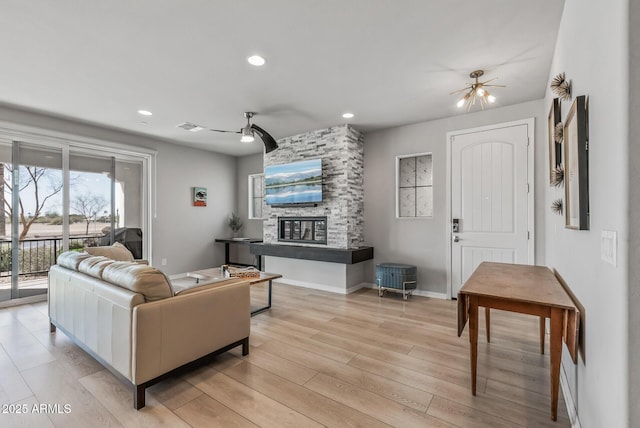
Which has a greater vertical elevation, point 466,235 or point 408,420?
point 466,235

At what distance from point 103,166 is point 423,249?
534 centimetres

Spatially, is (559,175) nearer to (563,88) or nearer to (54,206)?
(563,88)

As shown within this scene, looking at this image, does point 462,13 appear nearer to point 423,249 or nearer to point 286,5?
point 286,5

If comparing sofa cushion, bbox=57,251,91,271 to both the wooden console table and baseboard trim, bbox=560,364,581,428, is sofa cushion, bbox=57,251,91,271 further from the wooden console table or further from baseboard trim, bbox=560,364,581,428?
baseboard trim, bbox=560,364,581,428

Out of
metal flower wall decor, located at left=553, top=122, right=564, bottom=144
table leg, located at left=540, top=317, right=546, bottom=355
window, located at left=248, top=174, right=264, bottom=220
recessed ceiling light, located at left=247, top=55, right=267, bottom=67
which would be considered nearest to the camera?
metal flower wall decor, located at left=553, top=122, right=564, bottom=144

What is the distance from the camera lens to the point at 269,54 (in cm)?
268

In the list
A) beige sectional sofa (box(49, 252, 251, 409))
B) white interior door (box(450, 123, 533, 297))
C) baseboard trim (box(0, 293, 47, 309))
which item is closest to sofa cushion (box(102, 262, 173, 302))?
beige sectional sofa (box(49, 252, 251, 409))

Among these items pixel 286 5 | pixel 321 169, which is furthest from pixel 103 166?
pixel 286 5

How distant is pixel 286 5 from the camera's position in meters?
2.07

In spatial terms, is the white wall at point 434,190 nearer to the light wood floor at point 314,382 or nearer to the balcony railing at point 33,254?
the light wood floor at point 314,382

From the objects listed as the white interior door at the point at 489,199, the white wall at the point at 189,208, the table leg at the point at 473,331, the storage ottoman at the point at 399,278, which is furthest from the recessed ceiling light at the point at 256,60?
the white wall at the point at 189,208

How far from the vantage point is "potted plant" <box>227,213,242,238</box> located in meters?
6.84

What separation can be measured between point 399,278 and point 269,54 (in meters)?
3.26

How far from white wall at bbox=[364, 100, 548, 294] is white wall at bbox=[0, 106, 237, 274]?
11.3 feet
